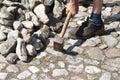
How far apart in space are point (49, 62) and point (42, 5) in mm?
1066

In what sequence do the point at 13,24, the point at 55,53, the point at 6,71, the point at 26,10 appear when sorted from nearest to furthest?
the point at 6,71 < the point at 55,53 < the point at 13,24 < the point at 26,10

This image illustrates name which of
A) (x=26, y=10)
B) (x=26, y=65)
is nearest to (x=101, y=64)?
(x=26, y=65)

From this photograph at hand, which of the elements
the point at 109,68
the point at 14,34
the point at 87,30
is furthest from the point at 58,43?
the point at 109,68

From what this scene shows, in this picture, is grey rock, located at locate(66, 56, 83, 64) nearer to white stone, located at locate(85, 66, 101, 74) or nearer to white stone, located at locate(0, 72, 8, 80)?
white stone, located at locate(85, 66, 101, 74)

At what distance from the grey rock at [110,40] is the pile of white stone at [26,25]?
692 mm

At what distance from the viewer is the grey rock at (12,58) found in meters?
3.97

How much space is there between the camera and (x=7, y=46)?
4.07 m

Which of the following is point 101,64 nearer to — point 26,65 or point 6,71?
point 26,65

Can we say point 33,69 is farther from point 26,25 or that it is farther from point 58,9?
point 58,9

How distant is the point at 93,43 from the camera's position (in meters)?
4.30

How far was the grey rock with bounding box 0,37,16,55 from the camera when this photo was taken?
13.2ft

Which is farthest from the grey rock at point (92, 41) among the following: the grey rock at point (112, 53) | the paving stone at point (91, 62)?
the paving stone at point (91, 62)

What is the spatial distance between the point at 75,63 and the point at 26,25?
975 millimetres

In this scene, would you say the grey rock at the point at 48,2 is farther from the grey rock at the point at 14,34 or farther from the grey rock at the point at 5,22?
the grey rock at the point at 14,34
